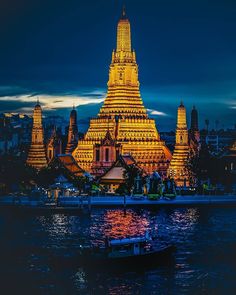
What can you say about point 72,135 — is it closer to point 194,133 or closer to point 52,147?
point 52,147

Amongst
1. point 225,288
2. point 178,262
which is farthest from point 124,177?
point 225,288

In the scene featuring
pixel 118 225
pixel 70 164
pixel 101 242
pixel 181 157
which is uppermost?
pixel 181 157

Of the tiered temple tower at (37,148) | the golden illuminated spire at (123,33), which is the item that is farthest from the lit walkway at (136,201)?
the golden illuminated spire at (123,33)

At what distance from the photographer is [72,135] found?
19859 mm

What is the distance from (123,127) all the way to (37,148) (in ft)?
4.85

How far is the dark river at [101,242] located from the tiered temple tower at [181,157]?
2.83 m

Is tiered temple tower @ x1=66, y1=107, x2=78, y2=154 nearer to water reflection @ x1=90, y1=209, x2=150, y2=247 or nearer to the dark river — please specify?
water reflection @ x1=90, y1=209, x2=150, y2=247

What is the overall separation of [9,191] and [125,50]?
11.0 ft

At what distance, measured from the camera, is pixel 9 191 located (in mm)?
15391

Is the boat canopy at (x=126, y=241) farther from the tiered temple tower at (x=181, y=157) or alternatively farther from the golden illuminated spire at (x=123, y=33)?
the golden illuminated spire at (x=123, y=33)

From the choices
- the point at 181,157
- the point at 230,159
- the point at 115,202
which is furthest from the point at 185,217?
the point at 230,159

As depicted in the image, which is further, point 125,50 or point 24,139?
point 24,139

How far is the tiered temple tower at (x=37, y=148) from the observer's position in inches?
680

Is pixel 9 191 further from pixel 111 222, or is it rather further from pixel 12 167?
pixel 111 222
